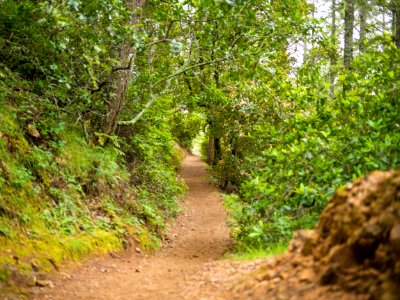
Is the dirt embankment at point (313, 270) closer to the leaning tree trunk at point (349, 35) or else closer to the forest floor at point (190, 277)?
the forest floor at point (190, 277)

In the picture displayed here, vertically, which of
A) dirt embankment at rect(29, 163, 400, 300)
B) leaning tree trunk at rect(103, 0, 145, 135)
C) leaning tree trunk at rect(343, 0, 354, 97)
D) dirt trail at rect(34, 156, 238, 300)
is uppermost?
leaning tree trunk at rect(343, 0, 354, 97)

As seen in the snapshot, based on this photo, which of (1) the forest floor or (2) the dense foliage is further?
(2) the dense foliage

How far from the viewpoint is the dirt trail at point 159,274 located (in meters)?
5.12

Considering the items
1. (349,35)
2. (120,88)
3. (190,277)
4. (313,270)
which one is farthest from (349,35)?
(313,270)

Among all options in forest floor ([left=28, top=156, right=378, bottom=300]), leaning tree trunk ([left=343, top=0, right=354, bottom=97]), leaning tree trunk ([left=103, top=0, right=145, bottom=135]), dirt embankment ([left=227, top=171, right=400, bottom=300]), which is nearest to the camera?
dirt embankment ([left=227, top=171, right=400, bottom=300])

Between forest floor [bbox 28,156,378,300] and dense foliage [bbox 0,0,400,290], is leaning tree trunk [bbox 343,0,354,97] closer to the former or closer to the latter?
dense foliage [bbox 0,0,400,290]

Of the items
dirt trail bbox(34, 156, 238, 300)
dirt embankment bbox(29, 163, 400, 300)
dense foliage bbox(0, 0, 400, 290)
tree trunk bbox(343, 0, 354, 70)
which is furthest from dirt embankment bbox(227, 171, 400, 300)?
tree trunk bbox(343, 0, 354, 70)

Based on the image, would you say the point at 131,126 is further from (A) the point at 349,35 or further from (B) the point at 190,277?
(A) the point at 349,35

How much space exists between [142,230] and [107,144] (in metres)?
2.62

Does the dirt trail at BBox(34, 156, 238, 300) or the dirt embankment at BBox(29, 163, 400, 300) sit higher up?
the dirt embankment at BBox(29, 163, 400, 300)

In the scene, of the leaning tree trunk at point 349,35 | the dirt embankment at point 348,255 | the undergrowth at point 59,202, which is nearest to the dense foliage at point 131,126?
the undergrowth at point 59,202

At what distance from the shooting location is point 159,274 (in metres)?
6.42

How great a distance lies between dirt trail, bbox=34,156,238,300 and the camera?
512cm

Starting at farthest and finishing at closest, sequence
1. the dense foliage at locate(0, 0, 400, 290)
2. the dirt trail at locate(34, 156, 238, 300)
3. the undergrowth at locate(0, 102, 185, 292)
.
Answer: the dense foliage at locate(0, 0, 400, 290) < the undergrowth at locate(0, 102, 185, 292) < the dirt trail at locate(34, 156, 238, 300)
